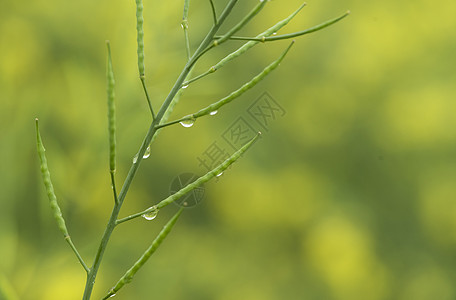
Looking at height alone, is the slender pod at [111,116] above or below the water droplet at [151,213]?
above

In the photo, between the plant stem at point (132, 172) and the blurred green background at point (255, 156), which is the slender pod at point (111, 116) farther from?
the blurred green background at point (255, 156)

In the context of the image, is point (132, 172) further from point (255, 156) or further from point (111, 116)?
point (255, 156)

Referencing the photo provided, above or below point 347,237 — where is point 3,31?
above

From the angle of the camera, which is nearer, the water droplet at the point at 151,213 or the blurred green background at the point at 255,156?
the water droplet at the point at 151,213

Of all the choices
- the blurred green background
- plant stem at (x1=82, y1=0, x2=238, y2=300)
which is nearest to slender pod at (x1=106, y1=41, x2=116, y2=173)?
plant stem at (x1=82, y1=0, x2=238, y2=300)

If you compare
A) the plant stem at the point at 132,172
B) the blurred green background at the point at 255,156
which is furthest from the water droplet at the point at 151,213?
the blurred green background at the point at 255,156

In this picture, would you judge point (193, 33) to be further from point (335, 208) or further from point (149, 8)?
point (335, 208)

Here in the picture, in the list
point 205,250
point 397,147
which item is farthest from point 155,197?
point 397,147

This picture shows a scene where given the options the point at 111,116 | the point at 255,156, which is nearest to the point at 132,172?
the point at 111,116
